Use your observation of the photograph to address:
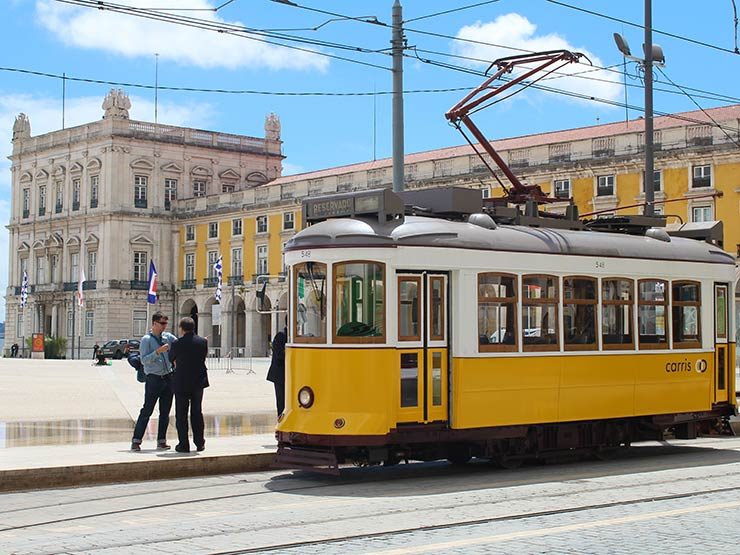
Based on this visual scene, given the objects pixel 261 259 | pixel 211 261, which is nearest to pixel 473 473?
pixel 261 259

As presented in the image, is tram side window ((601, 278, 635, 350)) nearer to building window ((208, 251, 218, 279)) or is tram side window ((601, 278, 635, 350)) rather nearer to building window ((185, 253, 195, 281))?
building window ((208, 251, 218, 279))

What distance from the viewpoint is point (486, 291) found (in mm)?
13656

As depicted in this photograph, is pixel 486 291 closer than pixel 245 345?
Yes

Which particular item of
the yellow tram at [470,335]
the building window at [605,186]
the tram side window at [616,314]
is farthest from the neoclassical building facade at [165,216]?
the tram side window at [616,314]

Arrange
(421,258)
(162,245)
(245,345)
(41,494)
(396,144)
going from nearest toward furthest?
(41,494) → (421,258) → (396,144) → (245,345) → (162,245)

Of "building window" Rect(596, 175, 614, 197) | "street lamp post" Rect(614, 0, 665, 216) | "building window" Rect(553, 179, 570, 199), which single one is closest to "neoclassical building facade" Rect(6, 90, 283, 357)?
"building window" Rect(553, 179, 570, 199)

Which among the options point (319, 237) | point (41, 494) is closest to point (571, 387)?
point (319, 237)

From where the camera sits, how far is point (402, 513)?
1059cm

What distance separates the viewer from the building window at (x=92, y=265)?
93.2 m

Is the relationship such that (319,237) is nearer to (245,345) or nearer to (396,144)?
(396,144)

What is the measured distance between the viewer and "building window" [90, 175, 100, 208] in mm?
92875

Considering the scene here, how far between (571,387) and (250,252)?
241 ft

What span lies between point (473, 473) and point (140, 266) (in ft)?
267

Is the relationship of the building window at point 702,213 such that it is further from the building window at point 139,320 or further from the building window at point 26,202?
the building window at point 26,202
